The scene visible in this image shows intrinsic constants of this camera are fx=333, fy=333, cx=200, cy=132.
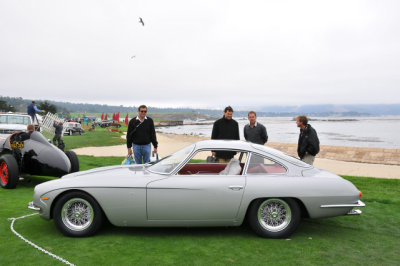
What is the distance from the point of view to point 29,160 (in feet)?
25.1

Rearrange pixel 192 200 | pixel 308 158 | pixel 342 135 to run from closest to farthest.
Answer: pixel 192 200 < pixel 308 158 < pixel 342 135

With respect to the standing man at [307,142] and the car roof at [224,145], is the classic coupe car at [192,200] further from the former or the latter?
the standing man at [307,142]

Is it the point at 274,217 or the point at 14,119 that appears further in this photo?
the point at 14,119

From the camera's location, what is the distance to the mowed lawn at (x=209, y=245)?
12.5 ft

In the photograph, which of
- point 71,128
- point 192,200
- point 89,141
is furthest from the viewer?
point 71,128

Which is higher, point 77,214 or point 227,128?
point 227,128

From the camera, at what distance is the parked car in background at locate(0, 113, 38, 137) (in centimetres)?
1659

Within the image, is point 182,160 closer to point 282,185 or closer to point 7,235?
point 282,185

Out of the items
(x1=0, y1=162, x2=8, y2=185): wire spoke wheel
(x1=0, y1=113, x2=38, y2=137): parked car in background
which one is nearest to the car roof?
(x1=0, y1=162, x2=8, y2=185): wire spoke wheel

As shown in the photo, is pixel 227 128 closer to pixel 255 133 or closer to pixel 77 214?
pixel 255 133

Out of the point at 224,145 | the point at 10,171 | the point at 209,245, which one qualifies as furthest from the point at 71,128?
the point at 209,245

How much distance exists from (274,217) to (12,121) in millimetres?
16922

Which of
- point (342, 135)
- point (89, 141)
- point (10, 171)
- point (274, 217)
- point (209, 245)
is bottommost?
point (342, 135)

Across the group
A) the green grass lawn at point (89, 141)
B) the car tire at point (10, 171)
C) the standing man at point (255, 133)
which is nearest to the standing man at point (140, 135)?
the standing man at point (255, 133)
